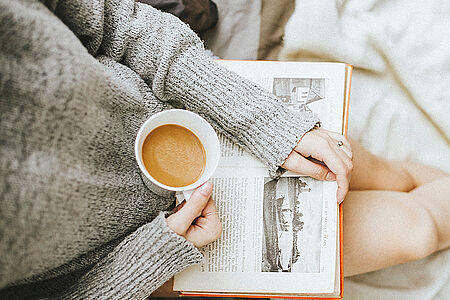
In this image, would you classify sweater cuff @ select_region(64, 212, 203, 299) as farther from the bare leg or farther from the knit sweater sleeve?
the bare leg

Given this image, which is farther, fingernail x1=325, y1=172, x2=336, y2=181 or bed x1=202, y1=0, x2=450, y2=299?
bed x1=202, y1=0, x2=450, y2=299

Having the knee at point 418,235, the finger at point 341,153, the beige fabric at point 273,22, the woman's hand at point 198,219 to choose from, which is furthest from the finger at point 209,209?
the beige fabric at point 273,22

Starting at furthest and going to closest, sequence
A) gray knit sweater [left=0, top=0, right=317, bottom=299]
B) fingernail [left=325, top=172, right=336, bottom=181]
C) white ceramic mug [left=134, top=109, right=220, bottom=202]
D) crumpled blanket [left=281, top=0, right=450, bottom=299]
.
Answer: crumpled blanket [left=281, top=0, right=450, bottom=299]
fingernail [left=325, top=172, right=336, bottom=181]
white ceramic mug [left=134, top=109, right=220, bottom=202]
gray knit sweater [left=0, top=0, right=317, bottom=299]

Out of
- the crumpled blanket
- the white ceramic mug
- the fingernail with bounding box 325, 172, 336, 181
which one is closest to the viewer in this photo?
the white ceramic mug

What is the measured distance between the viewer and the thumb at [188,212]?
0.60 m

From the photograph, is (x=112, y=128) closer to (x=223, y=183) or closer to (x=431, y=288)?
(x=223, y=183)

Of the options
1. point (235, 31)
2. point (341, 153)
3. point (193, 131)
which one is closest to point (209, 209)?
point (193, 131)

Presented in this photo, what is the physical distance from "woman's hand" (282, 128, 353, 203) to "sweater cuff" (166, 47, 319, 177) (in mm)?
14

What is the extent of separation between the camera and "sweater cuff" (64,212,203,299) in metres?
0.59

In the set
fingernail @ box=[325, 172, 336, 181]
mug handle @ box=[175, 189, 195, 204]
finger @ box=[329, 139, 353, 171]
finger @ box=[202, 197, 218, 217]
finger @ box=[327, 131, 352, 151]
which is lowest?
finger @ box=[202, 197, 218, 217]

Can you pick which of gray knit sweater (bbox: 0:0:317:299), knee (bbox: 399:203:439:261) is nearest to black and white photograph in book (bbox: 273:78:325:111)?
gray knit sweater (bbox: 0:0:317:299)

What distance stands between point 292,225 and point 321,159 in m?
0.12

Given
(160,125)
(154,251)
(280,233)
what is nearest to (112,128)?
(160,125)

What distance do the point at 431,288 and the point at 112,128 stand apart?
0.79m
